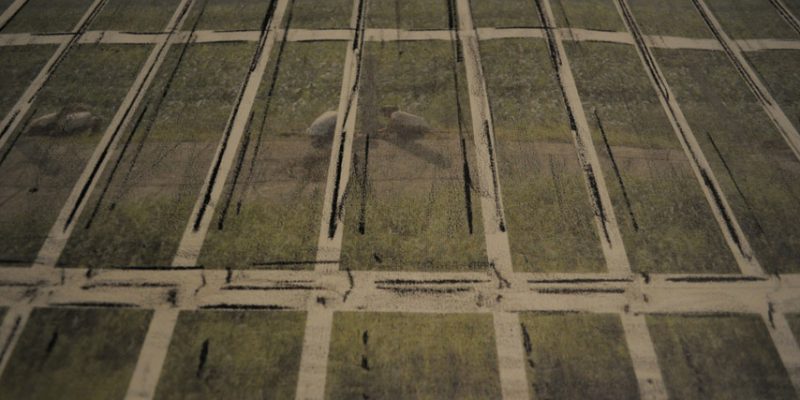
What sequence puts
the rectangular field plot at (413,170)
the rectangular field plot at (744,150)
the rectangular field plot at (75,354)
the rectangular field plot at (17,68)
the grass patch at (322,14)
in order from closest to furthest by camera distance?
1. the rectangular field plot at (75,354)
2. the rectangular field plot at (413,170)
3. the rectangular field plot at (744,150)
4. the rectangular field plot at (17,68)
5. the grass patch at (322,14)

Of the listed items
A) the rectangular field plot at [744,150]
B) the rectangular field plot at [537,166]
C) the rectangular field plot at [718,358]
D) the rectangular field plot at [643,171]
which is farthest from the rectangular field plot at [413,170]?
the rectangular field plot at [744,150]

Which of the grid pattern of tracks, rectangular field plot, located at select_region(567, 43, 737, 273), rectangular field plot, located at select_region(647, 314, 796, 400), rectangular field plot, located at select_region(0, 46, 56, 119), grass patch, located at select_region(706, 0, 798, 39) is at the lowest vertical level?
rectangular field plot, located at select_region(647, 314, 796, 400)

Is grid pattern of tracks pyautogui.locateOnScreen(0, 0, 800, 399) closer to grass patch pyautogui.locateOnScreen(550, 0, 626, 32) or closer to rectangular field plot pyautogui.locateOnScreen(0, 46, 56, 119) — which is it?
rectangular field plot pyautogui.locateOnScreen(0, 46, 56, 119)

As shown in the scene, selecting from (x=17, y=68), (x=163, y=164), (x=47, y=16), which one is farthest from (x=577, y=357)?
(x=47, y=16)

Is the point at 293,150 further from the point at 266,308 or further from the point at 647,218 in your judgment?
the point at 647,218

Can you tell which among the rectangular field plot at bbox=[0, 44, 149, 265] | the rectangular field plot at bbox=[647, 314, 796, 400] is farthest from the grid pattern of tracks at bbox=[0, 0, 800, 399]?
the rectangular field plot at bbox=[0, 44, 149, 265]

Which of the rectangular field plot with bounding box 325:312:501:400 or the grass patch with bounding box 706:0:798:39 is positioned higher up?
the grass patch with bounding box 706:0:798:39

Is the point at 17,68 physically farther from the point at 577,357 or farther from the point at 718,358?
the point at 718,358

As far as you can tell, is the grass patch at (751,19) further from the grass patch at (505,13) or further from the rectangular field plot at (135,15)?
the rectangular field plot at (135,15)
